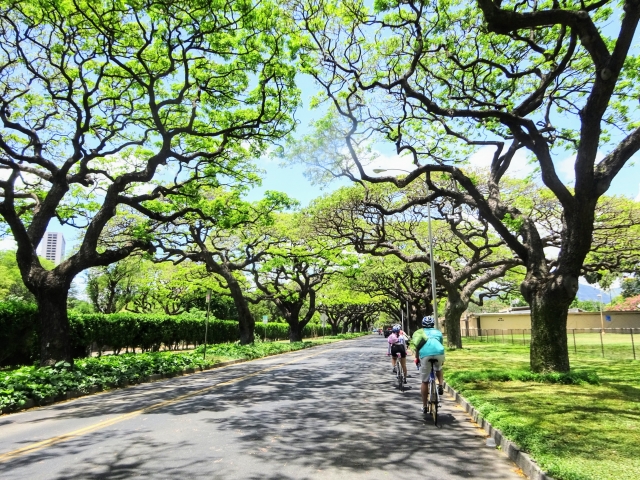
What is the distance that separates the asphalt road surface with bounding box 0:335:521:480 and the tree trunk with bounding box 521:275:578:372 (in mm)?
3265

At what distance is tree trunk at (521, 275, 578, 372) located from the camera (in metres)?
10.9

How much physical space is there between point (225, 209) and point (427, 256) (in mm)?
10908

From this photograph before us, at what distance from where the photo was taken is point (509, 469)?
5133 millimetres

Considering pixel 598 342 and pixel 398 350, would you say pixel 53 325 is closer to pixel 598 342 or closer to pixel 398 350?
pixel 398 350

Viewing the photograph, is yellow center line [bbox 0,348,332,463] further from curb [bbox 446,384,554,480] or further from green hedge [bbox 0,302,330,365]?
green hedge [bbox 0,302,330,365]

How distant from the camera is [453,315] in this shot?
82.5 feet

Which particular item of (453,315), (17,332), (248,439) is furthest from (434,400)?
(453,315)

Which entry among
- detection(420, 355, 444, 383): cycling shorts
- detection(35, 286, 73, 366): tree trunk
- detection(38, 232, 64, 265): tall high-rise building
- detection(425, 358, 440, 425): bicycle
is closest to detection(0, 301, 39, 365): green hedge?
detection(35, 286, 73, 366): tree trunk

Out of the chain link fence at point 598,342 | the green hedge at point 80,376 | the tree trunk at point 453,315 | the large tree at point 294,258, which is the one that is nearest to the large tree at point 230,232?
the large tree at point 294,258

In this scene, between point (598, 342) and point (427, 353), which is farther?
point (598, 342)

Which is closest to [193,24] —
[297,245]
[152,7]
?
[152,7]

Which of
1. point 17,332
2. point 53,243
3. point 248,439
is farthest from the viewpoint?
point 53,243

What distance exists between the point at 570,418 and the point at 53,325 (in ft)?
42.2

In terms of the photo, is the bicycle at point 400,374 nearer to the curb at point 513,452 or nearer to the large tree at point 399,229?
the curb at point 513,452
